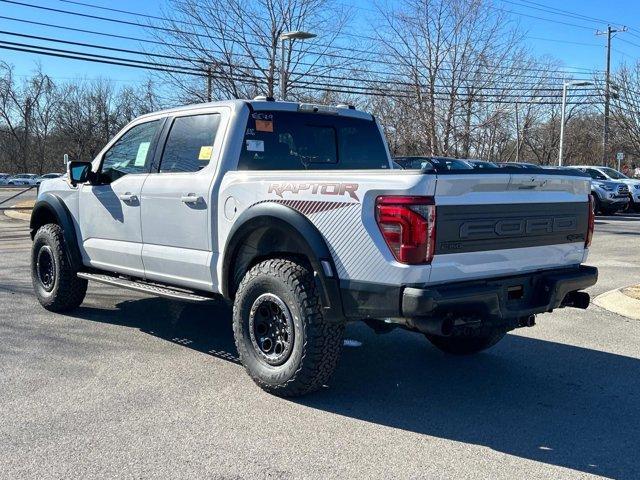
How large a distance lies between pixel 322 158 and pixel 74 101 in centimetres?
6915

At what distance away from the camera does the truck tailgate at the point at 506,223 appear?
3916 millimetres

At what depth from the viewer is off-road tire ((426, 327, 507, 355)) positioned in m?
5.49

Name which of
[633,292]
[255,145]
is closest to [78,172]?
[255,145]

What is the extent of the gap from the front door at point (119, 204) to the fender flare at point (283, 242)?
4.28 feet

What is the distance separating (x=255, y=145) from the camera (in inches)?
207

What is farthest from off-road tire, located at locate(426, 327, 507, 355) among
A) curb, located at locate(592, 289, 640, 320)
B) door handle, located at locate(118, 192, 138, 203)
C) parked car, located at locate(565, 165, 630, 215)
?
parked car, located at locate(565, 165, 630, 215)

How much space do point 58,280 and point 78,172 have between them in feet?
3.82

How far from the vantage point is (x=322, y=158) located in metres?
5.70

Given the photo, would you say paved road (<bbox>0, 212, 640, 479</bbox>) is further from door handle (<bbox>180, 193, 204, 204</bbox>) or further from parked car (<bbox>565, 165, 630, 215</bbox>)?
parked car (<bbox>565, 165, 630, 215</bbox>)

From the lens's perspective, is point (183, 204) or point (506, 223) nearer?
point (506, 223)

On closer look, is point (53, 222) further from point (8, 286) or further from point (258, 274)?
point (258, 274)

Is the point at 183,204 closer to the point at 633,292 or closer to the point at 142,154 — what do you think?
the point at 142,154

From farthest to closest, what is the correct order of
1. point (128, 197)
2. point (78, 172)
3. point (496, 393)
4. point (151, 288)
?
point (78, 172) → point (128, 197) → point (151, 288) → point (496, 393)

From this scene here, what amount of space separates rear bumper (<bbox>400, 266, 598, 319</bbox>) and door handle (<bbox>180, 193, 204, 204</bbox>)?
1974 millimetres
